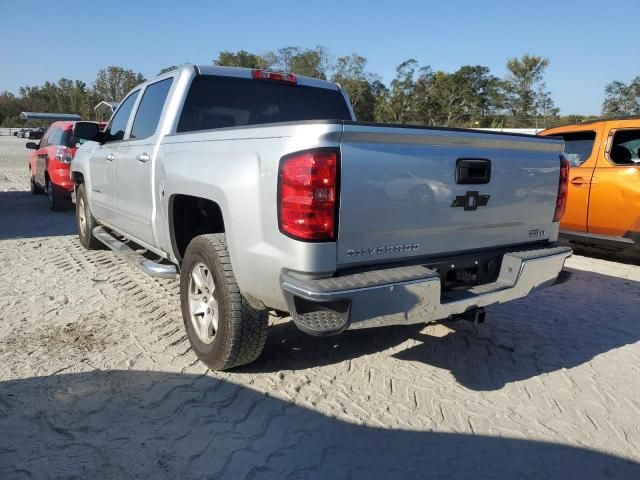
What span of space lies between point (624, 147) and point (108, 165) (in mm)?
6150

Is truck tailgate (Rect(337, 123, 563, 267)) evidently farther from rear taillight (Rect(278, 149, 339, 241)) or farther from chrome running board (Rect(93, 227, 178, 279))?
chrome running board (Rect(93, 227, 178, 279))

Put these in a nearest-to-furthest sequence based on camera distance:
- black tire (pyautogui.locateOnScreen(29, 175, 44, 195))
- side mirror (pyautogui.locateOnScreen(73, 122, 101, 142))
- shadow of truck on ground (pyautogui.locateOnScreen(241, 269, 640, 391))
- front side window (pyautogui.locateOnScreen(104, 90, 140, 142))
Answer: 1. shadow of truck on ground (pyautogui.locateOnScreen(241, 269, 640, 391))
2. side mirror (pyautogui.locateOnScreen(73, 122, 101, 142))
3. front side window (pyautogui.locateOnScreen(104, 90, 140, 142))
4. black tire (pyautogui.locateOnScreen(29, 175, 44, 195))

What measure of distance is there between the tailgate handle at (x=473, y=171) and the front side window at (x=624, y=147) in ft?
14.0

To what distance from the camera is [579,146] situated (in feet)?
22.3

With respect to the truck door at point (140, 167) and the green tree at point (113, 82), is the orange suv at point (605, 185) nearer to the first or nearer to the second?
the truck door at point (140, 167)

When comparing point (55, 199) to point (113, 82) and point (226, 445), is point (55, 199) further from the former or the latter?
point (113, 82)

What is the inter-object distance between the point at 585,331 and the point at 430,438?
226 cm

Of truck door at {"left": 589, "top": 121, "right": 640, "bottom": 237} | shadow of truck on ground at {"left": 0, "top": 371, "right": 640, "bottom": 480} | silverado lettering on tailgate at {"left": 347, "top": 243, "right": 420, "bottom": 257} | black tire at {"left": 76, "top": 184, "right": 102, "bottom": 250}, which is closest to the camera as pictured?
shadow of truck on ground at {"left": 0, "top": 371, "right": 640, "bottom": 480}

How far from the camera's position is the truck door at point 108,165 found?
4.89m

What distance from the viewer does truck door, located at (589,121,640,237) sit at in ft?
19.5

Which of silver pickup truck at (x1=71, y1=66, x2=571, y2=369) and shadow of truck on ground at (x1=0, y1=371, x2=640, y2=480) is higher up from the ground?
silver pickup truck at (x1=71, y1=66, x2=571, y2=369)

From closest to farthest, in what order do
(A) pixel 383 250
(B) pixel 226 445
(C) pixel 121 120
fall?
(B) pixel 226 445 < (A) pixel 383 250 < (C) pixel 121 120

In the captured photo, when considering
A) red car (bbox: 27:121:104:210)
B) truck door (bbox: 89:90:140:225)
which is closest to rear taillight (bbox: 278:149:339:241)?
truck door (bbox: 89:90:140:225)

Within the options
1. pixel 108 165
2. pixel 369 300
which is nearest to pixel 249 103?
pixel 108 165
